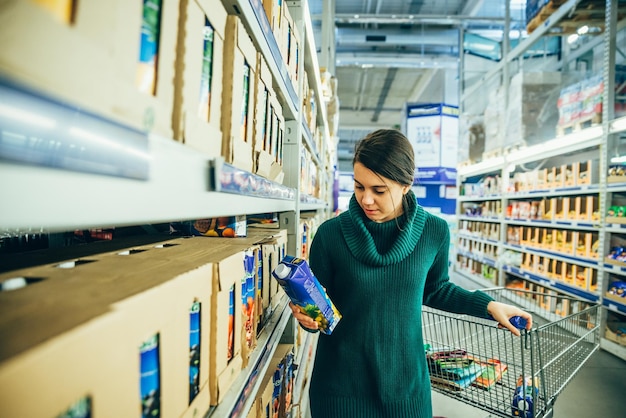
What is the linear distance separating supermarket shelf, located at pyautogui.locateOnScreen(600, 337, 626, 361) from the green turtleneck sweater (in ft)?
10.4

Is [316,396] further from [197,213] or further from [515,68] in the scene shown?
[515,68]

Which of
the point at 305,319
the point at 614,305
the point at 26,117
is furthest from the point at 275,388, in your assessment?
the point at 614,305

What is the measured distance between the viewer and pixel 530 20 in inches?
183

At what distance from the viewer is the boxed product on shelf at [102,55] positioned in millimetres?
272

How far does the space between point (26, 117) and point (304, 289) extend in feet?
2.83

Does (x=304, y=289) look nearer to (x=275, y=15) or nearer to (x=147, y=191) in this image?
(x=147, y=191)

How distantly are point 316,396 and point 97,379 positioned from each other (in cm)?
110

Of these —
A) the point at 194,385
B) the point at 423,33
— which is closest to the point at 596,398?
the point at 194,385

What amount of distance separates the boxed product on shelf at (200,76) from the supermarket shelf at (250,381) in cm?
54

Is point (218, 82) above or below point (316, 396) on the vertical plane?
above

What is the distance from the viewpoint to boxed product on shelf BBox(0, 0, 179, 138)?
0.89 ft

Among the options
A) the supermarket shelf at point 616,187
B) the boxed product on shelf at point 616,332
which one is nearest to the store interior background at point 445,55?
the boxed product on shelf at point 616,332

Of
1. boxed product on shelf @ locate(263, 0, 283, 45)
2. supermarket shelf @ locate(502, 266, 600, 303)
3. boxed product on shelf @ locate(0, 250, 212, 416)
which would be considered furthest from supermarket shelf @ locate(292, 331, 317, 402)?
supermarket shelf @ locate(502, 266, 600, 303)

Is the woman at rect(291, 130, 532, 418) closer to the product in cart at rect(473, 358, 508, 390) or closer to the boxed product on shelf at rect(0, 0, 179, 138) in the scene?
the product in cart at rect(473, 358, 508, 390)
